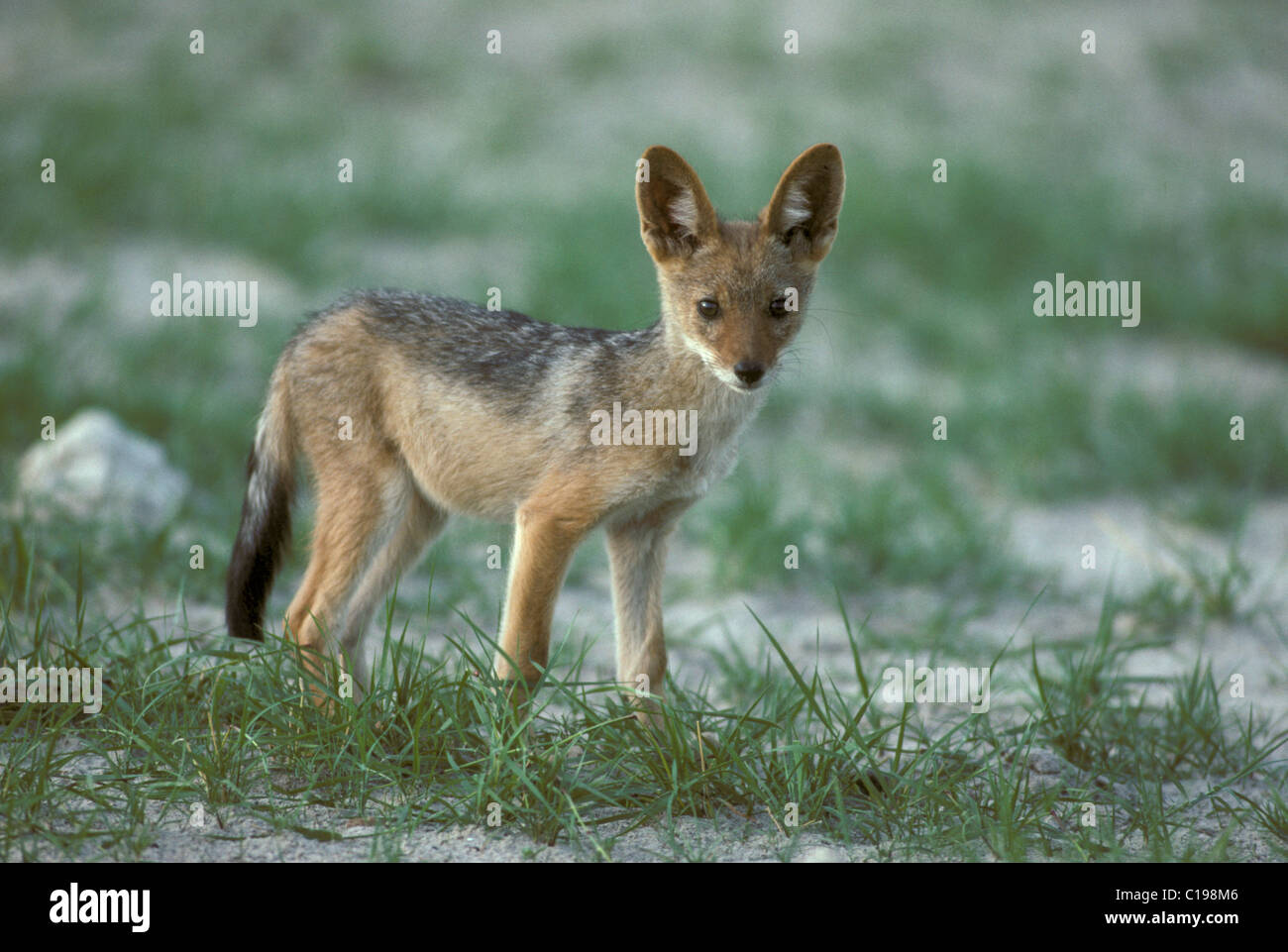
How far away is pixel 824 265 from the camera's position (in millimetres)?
10953

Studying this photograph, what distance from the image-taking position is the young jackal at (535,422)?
452 cm

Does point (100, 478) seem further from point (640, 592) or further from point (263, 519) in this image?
point (640, 592)

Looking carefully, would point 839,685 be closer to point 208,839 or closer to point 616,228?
point 208,839

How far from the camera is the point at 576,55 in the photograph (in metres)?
14.4

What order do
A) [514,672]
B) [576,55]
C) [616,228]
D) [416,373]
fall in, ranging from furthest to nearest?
[576,55] < [616,228] < [416,373] < [514,672]

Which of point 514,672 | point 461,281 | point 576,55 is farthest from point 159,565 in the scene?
point 576,55

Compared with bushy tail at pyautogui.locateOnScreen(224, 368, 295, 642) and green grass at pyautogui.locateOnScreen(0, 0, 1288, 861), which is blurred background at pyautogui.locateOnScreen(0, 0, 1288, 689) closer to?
green grass at pyautogui.locateOnScreen(0, 0, 1288, 861)

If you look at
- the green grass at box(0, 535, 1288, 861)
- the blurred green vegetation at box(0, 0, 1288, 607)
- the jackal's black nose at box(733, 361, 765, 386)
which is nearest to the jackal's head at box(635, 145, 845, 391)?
the jackal's black nose at box(733, 361, 765, 386)

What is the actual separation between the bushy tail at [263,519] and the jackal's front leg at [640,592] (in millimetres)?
1235

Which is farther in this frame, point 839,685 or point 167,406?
point 167,406

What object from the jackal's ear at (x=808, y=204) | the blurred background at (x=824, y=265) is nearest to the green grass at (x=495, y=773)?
the blurred background at (x=824, y=265)

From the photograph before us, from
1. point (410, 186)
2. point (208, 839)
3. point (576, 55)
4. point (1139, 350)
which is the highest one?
point (576, 55)

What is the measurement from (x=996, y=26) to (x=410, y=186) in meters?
7.71

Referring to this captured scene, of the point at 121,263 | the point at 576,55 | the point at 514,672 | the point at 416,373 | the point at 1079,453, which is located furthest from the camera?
the point at 576,55
